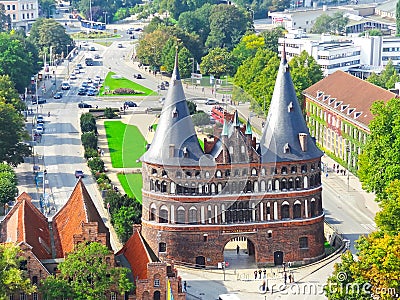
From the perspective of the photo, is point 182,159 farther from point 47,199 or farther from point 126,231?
point 47,199

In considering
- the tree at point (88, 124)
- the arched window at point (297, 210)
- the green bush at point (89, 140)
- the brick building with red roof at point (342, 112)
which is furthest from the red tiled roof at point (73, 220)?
the tree at point (88, 124)

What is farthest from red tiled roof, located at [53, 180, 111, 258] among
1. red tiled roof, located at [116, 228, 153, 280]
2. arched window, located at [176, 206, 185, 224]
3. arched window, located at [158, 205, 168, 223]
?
arched window, located at [176, 206, 185, 224]

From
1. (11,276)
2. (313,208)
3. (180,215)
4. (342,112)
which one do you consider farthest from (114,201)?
(342,112)

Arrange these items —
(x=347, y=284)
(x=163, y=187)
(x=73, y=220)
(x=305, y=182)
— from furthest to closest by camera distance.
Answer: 1. (x=305, y=182)
2. (x=163, y=187)
3. (x=73, y=220)
4. (x=347, y=284)

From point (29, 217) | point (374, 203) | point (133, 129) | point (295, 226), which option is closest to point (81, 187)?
point (29, 217)

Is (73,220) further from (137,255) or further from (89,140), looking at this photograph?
(89,140)

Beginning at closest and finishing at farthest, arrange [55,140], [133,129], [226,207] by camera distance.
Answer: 1. [226,207]
2. [133,129]
3. [55,140]

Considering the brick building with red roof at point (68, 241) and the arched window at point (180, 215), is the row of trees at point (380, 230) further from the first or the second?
the arched window at point (180, 215)
